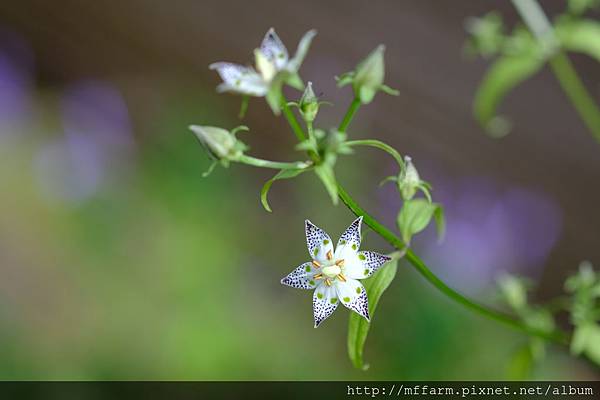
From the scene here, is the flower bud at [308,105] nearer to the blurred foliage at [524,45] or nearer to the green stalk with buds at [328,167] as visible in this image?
the green stalk with buds at [328,167]

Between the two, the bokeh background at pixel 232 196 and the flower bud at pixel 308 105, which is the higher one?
the bokeh background at pixel 232 196

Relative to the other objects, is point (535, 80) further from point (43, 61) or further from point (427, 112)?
point (43, 61)

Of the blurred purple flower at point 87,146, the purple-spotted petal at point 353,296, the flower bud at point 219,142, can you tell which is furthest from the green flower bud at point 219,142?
the blurred purple flower at point 87,146

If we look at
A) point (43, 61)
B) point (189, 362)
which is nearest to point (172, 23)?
point (43, 61)

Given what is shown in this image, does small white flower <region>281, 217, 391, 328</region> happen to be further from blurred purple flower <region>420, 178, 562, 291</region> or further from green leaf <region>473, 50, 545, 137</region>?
blurred purple flower <region>420, 178, 562, 291</region>

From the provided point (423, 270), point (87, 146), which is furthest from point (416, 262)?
point (87, 146)

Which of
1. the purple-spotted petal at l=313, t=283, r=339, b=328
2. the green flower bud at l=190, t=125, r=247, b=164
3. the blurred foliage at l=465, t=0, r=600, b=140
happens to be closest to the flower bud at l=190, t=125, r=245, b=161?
the green flower bud at l=190, t=125, r=247, b=164
